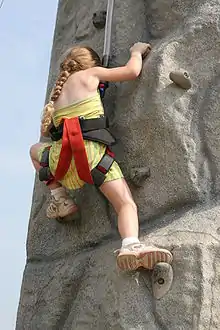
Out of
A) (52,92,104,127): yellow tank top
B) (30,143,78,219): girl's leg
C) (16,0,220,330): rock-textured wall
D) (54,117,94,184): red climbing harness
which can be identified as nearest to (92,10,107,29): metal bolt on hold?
(16,0,220,330): rock-textured wall

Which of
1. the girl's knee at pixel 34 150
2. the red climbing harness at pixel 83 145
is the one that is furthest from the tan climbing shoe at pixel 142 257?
the girl's knee at pixel 34 150

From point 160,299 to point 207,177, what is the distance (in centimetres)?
50

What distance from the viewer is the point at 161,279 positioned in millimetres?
2252

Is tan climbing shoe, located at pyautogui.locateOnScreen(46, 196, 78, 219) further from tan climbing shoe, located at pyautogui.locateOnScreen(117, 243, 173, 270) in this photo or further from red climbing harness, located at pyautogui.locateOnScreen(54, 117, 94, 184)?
tan climbing shoe, located at pyautogui.locateOnScreen(117, 243, 173, 270)

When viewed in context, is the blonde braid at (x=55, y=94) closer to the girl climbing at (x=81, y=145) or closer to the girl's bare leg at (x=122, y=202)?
the girl climbing at (x=81, y=145)

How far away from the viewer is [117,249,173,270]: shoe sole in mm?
2215

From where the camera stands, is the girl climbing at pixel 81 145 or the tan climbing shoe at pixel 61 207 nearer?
the girl climbing at pixel 81 145

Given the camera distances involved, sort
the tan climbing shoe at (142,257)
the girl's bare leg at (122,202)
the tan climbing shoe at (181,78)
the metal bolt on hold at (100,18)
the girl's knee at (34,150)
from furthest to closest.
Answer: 1. the metal bolt on hold at (100,18)
2. the girl's knee at (34,150)
3. the tan climbing shoe at (181,78)
4. the girl's bare leg at (122,202)
5. the tan climbing shoe at (142,257)

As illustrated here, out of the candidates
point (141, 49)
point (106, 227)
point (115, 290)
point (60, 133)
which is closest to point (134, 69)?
point (141, 49)

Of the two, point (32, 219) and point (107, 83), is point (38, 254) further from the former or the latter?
point (107, 83)

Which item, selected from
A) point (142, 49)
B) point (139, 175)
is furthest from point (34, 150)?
point (142, 49)

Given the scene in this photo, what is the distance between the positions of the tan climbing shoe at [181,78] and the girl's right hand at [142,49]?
0.76 feet

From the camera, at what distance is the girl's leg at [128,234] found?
7.28 ft

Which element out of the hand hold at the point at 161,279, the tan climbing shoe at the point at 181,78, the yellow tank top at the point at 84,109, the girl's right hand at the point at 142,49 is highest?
the girl's right hand at the point at 142,49
